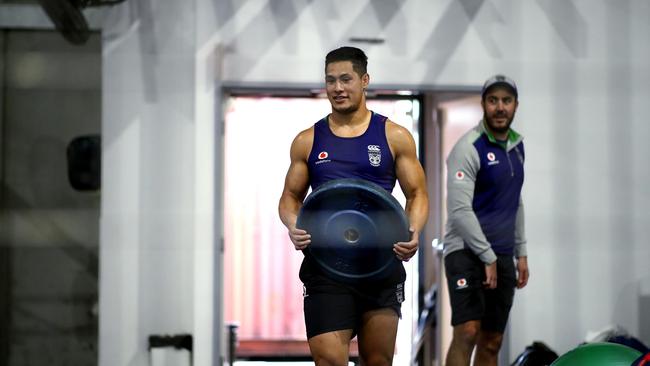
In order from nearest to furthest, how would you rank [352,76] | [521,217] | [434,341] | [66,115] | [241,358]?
[352,76], [521,217], [66,115], [434,341], [241,358]

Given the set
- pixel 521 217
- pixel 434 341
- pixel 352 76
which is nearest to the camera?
pixel 352 76

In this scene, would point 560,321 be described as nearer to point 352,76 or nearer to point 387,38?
point 387,38

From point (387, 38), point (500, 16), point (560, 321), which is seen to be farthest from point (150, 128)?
point (560, 321)

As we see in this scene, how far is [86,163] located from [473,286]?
1690mm

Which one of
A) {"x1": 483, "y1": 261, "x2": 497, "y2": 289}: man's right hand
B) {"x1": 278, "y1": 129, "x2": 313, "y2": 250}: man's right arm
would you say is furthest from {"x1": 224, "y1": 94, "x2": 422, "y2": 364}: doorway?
{"x1": 278, "y1": 129, "x2": 313, "y2": 250}: man's right arm

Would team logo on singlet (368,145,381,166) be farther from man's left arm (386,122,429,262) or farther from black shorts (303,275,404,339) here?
black shorts (303,275,404,339)

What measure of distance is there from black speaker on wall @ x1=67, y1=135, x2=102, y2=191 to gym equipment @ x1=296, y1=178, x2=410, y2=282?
5.45 feet

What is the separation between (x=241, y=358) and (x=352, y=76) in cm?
318

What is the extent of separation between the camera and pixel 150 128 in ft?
13.1

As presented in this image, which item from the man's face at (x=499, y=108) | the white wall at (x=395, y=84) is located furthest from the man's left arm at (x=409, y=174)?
the white wall at (x=395, y=84)

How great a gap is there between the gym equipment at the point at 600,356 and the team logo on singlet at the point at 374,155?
0.74 m

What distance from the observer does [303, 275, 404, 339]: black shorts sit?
2520mm

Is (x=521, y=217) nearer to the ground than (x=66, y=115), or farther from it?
nearer to the ground

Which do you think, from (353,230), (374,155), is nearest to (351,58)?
(374,155)
